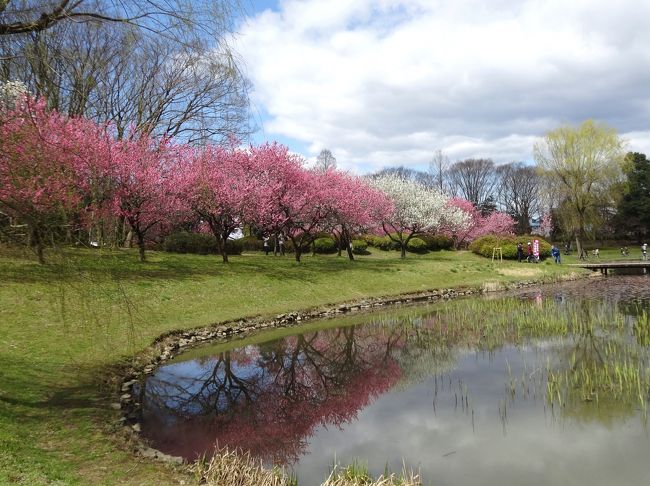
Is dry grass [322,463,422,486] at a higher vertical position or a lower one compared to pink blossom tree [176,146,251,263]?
lower

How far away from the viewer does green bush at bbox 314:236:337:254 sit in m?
41.0

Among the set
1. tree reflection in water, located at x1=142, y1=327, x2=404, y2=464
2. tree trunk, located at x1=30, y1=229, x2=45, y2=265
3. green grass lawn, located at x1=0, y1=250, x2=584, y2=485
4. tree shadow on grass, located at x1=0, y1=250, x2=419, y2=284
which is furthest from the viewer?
tree shadow on grass, located at x1=0, y1=250, x2=419, y2=284

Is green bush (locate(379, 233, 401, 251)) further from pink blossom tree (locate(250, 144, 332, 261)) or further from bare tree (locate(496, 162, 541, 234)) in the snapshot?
bare tree (locate(496, 162, 541, 234))

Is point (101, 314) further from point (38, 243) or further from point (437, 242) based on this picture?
point (437, 242)

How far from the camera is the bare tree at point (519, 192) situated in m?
78.4

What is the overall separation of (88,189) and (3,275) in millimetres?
12252

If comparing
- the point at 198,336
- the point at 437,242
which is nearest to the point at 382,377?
the point at 198,336

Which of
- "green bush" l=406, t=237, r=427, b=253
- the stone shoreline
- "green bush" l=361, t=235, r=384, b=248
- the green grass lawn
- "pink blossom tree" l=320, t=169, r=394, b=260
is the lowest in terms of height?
the stone shoreline

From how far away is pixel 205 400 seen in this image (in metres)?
9.88

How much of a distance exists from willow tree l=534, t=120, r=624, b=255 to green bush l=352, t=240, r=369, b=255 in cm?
1850

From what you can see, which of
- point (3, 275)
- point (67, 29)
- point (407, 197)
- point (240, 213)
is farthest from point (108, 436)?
point (407, 197)

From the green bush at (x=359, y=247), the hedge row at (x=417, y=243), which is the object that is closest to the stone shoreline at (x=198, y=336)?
the green bush at (x=359, y=247)

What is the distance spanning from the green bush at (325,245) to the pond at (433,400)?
24739mm

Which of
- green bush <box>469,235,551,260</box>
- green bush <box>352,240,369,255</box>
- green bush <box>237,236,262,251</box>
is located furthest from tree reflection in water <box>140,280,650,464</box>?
green bush <box>237,236,262,251</box>
